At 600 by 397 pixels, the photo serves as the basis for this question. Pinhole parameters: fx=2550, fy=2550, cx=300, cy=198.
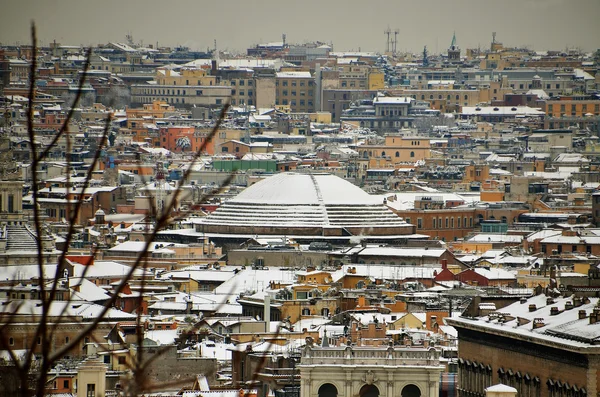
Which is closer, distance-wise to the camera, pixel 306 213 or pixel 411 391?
pixel 411 391

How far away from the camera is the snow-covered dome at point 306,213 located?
86.8 meters

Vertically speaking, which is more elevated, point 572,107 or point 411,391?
point 572,107

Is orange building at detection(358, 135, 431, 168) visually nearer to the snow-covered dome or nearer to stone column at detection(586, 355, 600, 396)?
the snow-covered dome

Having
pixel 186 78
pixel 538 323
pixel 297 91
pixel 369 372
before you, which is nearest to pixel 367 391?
pixel 369 372

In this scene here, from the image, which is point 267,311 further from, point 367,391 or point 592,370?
point 592,370

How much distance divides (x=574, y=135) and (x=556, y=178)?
27312 mm

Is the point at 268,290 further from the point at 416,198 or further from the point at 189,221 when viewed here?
the point at 416,198

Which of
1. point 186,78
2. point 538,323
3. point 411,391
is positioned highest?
point 186,78

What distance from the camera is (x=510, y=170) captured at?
123 m

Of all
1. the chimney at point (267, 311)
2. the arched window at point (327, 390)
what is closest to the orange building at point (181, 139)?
the chimney at point (267, 311)

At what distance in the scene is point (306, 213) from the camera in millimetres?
88750

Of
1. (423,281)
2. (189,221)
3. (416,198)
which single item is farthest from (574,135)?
(423,281)

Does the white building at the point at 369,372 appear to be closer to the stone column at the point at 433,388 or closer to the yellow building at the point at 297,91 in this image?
the stone column at the point at 433,388

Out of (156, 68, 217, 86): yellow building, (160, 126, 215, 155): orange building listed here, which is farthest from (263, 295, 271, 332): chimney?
Answer: (156, 68, 217, 86): yellow building
